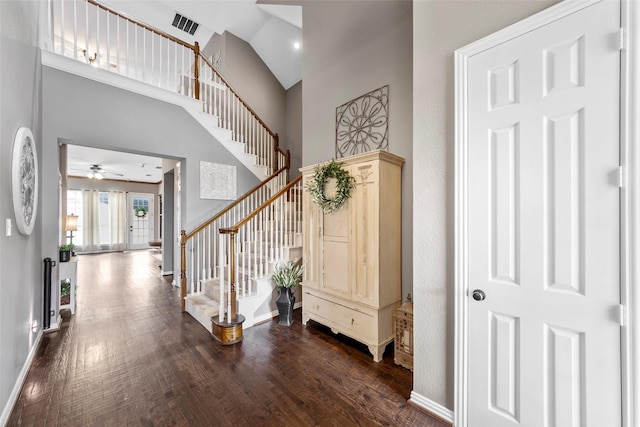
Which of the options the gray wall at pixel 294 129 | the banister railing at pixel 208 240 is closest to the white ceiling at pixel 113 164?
the banister railing at pixel 208 240

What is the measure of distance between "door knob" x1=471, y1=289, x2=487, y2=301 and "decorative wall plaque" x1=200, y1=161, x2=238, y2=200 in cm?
427

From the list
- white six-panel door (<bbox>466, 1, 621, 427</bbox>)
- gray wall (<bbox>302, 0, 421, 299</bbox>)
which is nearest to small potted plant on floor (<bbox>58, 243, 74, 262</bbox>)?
gray wall (<bbox>302, 0, 421, 299</bbox>)

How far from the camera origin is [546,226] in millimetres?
1338

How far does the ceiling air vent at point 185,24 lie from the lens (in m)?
5.41

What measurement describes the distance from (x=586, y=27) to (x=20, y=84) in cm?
385

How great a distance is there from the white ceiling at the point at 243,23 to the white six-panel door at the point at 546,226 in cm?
472

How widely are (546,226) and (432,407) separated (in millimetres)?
1407

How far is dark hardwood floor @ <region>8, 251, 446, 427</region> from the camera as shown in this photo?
1.75 meters

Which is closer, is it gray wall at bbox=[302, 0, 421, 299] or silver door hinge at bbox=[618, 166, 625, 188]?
silver door hinge at bbox=[618, 166, 625, 188]

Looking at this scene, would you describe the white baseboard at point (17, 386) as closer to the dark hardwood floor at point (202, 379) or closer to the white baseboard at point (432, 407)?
the dark hardwood floor at point (202, 379)

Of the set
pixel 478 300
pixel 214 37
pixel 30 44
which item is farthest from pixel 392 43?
pixel 214 37

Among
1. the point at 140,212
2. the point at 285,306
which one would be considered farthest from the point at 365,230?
the point at 140,212

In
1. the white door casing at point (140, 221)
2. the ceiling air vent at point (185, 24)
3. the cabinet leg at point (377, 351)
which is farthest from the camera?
the white door casing at point (140, 221)
